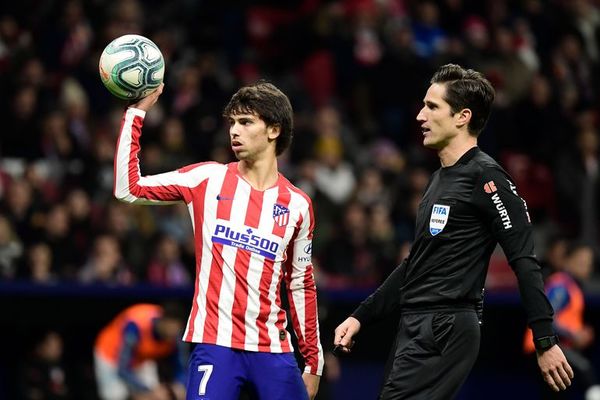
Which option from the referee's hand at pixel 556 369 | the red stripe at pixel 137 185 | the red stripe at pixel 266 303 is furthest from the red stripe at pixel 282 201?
the referee's hand at pixel 556 369

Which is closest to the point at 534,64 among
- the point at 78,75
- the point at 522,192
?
the point at 522,192

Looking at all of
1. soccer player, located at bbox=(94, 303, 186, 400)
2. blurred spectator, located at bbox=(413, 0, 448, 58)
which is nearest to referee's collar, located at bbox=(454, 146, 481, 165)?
soccer player, located at bbox=(94, 303, 186, 400)

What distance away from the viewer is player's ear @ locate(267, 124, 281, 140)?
6484 mm

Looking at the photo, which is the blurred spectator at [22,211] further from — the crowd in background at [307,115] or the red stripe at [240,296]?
the red stripe at [240,296]

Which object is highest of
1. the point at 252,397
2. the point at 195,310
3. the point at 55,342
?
the point at 195,310

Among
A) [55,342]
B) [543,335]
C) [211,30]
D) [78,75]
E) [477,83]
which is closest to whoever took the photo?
[543,335]

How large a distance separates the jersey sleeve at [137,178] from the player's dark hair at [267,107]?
396mm

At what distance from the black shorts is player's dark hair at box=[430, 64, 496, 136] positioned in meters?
0.95

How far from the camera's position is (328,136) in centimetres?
1476

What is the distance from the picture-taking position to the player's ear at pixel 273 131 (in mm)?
6484

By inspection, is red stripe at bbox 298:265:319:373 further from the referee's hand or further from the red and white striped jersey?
the referee's hand

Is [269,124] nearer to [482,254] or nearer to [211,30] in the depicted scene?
[482,254]

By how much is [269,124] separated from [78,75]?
8.28 metres

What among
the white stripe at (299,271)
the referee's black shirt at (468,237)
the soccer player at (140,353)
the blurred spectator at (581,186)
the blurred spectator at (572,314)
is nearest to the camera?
the referee's black shirt at (468,237)
